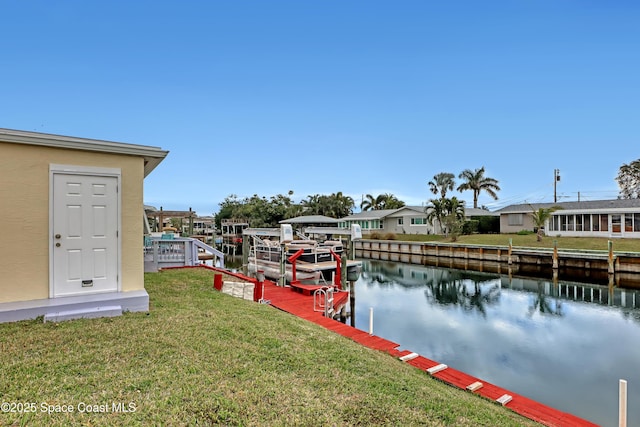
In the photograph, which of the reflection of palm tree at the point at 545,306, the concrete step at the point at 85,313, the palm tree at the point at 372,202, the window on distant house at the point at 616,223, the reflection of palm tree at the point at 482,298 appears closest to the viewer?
the concrete step at the point at 85,313

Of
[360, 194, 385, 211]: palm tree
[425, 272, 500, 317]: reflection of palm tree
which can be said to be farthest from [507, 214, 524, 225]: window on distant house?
[360, 194, 385, 211]: palm tree

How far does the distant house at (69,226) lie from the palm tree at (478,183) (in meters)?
48.3

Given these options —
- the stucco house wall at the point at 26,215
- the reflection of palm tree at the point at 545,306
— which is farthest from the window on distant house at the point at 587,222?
the stucco house wall at the point at 26,215

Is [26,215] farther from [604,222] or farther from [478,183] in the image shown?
[478,183]

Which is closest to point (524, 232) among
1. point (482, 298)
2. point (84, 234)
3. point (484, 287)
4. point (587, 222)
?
point (587, 222)

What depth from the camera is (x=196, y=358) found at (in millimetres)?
3920

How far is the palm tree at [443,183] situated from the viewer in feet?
161

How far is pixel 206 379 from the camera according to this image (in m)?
3.43

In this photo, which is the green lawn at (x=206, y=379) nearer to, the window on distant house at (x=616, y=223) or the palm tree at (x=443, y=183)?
the window on distant house at (x=616, y=223)

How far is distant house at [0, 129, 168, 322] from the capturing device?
5.19 m

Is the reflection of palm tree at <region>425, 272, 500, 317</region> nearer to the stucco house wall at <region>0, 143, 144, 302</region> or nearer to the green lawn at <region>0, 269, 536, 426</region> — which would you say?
the green lawn at <region>0, 269, 536, 426</region>

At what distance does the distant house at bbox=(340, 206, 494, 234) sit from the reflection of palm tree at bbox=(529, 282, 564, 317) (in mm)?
25829

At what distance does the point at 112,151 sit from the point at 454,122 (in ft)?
93.1

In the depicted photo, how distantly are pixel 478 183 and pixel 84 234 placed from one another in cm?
4971
